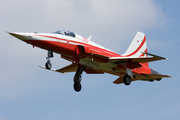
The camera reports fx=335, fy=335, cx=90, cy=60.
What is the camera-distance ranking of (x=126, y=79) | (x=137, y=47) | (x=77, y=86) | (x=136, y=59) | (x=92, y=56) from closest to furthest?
(x=92, y=56) → (x=136, y=59) → (x=126, y=79) → (x=77, y=86) → (x=137, y=47)

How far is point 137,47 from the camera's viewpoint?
3325 cm

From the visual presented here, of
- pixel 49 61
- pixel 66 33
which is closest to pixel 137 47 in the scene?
pixel 66 33

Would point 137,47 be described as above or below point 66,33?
below

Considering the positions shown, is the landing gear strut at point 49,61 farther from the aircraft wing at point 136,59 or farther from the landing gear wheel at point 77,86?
the landing gear wheel at point 77,86

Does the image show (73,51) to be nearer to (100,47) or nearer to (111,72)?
(100,47)

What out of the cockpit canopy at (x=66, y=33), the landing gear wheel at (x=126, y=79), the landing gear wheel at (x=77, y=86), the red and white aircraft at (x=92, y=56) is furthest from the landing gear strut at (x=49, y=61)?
the landing gear wheel at (x=126, y=79)

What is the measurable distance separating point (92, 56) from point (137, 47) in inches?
271

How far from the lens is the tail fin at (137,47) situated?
32.8 meters

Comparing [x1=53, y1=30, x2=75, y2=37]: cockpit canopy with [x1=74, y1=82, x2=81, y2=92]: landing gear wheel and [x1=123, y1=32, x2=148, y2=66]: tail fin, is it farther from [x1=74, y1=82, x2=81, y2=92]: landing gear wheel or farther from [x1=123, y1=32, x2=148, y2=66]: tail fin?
[x1=123, y1=32, x2=148, y2=66]: tail fin

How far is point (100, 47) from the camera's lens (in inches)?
1148

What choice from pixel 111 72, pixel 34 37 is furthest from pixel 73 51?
pixel 111 72

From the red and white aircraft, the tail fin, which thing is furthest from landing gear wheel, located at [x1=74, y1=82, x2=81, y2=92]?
the tail fin

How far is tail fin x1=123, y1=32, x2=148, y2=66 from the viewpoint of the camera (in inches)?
1293

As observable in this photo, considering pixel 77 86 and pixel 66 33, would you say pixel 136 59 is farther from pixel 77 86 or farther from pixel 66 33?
pixel 66 33
